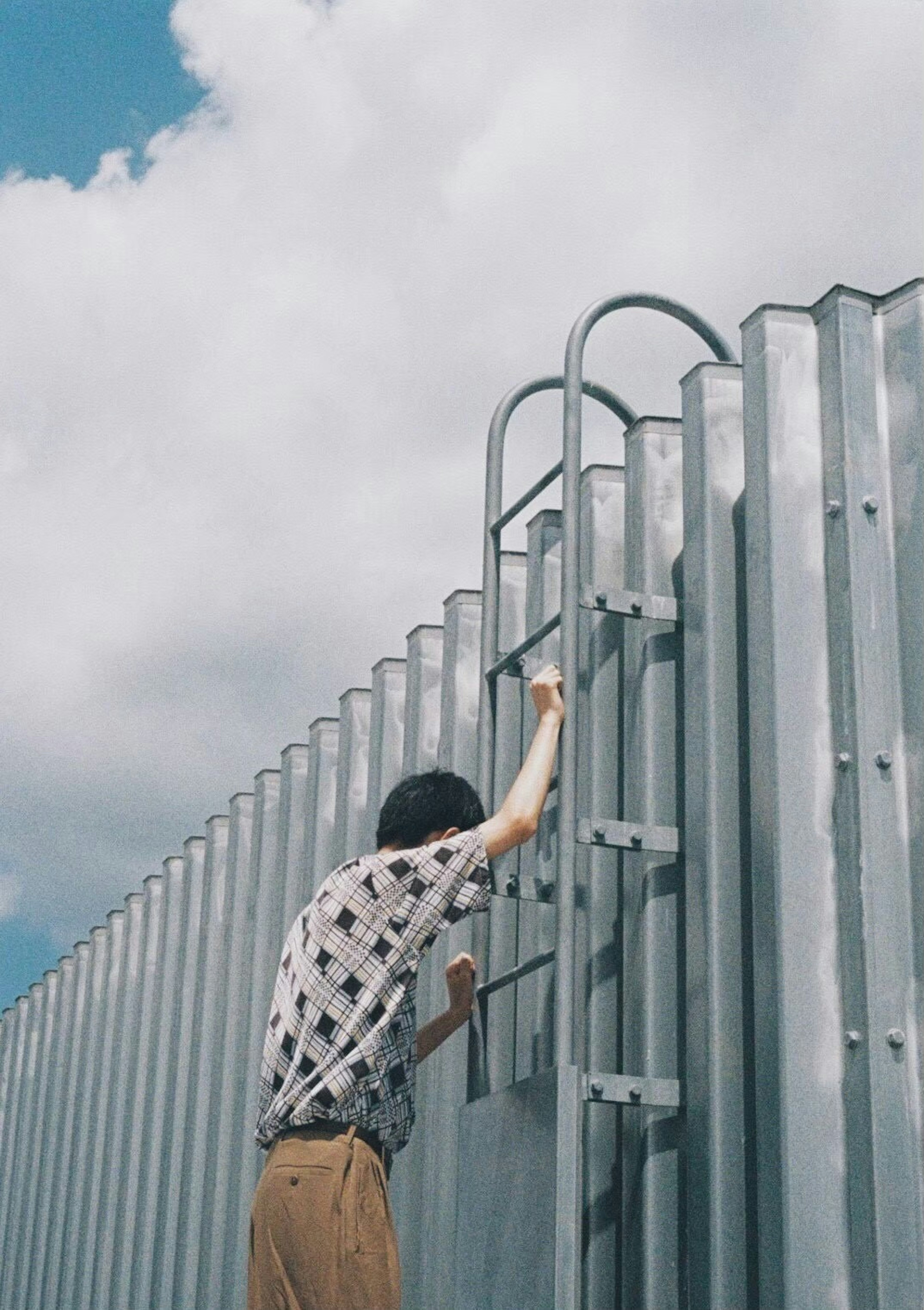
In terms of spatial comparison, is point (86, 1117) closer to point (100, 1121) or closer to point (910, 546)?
point (100, 1121)

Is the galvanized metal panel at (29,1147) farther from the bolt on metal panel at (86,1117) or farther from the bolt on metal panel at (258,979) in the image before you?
the bolt on metal panel at (258,979)

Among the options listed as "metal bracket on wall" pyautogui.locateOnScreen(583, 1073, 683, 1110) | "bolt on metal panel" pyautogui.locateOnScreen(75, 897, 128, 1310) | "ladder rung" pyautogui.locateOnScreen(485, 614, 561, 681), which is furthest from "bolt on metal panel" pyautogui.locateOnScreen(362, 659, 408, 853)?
"bolt on metal panel" pyautogui.locateOnScreen(75, 897, 128, 1310)

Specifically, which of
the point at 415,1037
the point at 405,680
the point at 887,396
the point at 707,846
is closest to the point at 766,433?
the point at 887,396

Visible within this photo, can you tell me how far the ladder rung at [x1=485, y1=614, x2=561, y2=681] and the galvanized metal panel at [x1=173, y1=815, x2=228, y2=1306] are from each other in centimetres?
484

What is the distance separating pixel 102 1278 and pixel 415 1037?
23.5 feet

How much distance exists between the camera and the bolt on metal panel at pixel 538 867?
6020mm

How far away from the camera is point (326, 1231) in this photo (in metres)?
5.20

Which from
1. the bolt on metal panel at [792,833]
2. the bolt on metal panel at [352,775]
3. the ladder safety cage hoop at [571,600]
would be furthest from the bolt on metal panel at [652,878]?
the bolt on metal panel at [352,775]

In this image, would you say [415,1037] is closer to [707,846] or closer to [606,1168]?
[606,1168]

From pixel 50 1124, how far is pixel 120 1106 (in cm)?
261

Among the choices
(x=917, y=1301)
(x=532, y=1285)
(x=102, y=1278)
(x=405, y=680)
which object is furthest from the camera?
(x=102, y=1278)

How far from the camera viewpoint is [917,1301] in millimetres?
4547

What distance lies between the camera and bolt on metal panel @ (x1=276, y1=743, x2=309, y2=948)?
9664 mm

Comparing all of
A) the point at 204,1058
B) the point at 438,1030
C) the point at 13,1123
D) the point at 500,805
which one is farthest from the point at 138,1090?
the point at 438,1030
